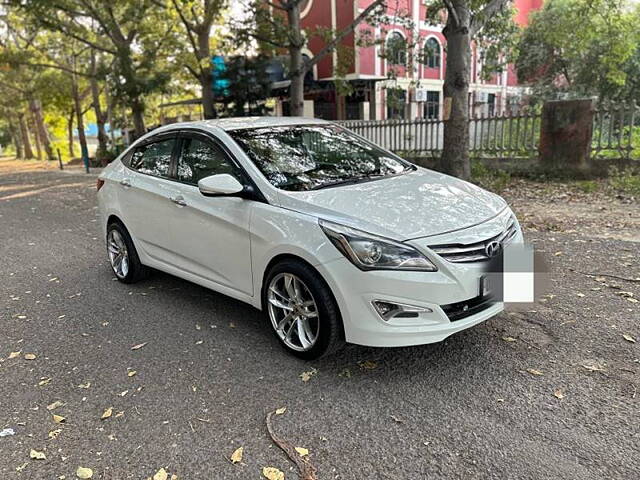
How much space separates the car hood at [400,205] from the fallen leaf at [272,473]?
145 cm

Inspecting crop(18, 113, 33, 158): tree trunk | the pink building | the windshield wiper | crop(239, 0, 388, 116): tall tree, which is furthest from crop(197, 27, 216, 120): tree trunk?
crop(18, 113, 33, 158): tree trunk

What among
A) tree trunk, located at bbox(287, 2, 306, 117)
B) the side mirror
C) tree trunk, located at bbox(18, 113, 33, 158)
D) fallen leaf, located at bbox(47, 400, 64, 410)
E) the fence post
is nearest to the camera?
fallen leaf, located at bbox(47, 400, 64, 410)

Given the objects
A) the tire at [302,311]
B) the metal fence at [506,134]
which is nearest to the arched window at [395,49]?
the metal fence at [506,134]

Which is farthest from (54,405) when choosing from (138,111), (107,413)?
(138,111)

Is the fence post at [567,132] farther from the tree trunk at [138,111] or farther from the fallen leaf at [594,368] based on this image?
the tree trunk at [138,111]

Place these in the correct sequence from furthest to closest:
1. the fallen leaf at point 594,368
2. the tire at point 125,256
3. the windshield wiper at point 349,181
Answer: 1. the tire at point 125,256
2. the windshield wiper at point 349,181
3. the fallen leaf at point 594,368

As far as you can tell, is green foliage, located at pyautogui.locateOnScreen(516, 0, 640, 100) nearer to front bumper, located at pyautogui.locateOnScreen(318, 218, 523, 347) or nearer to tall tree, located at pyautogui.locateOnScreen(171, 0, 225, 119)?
tall tree, located at pyautogui.locateOnScreen(171, 0, 225, 119)

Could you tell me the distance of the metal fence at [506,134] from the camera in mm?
10047

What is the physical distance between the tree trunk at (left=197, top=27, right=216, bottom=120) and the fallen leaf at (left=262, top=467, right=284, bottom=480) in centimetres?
1554

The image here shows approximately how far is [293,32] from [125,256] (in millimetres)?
8945

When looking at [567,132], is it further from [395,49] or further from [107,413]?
[107,413]

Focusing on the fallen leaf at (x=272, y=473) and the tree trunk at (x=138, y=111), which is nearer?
the fallen leaf at (x=272, y=473)

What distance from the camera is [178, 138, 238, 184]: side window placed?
13.7 ft

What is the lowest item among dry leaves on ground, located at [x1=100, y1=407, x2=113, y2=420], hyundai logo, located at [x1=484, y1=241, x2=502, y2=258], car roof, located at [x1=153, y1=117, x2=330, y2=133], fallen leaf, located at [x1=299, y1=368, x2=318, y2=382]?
dry leaves on ground, located at [x1=100, y1=407, x2=113, y2=420]
